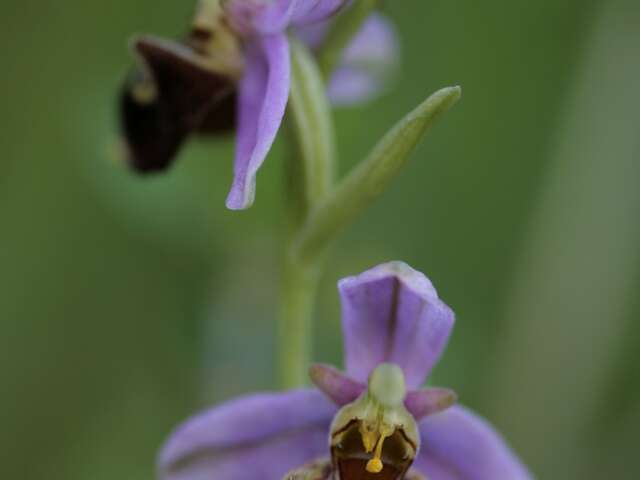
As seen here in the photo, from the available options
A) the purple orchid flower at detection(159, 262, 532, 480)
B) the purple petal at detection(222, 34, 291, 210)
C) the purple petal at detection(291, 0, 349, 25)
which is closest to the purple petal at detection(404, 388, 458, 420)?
the purple orchid flower at detection(159, 262, 532, 480)

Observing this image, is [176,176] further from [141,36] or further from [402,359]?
[402,359]

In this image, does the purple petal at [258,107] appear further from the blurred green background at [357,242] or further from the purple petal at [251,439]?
the blurred green background at [357,242]

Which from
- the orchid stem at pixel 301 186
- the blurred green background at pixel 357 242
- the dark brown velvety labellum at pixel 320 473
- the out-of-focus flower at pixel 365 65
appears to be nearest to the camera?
the dark brown velvety labellum at pixel 320 473

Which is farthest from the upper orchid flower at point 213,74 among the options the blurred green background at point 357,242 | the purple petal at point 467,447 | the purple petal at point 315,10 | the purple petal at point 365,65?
the blurred green background at point 357,242

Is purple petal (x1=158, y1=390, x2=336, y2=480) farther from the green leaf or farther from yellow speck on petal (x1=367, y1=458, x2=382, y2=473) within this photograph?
the green leaf

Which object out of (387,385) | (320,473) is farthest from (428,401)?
(320,473)

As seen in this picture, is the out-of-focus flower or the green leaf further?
the out-of-focus flower
